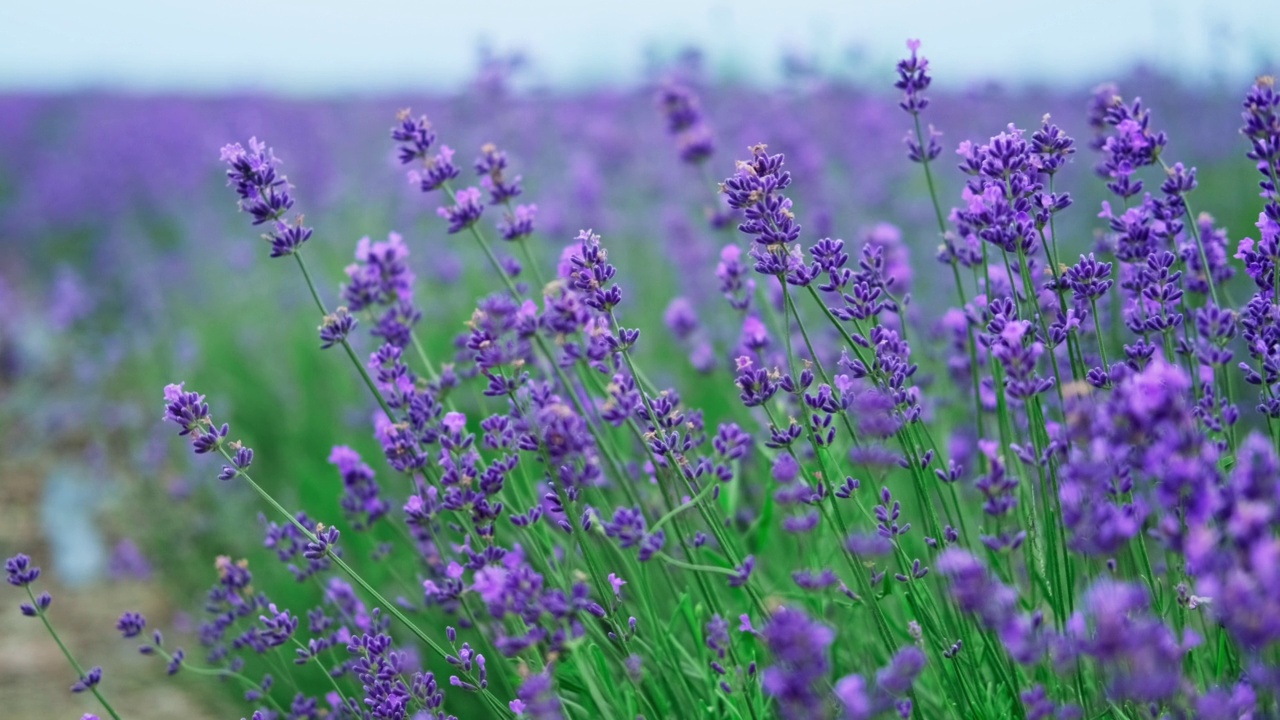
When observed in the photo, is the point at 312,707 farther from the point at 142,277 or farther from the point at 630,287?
the point at 142,277

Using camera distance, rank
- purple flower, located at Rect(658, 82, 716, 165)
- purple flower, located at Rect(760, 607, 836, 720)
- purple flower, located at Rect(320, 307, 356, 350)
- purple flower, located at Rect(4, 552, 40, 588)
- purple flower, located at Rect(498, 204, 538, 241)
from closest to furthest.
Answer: purple flower, located at Rect(760, 607, 836, 720) → purple flower, located at Rect(320, 307, 356, 350) → purple flower, located at Rect(4, 552, 40, 588) → purple flower, located at Rect(498, 204, 538, 241) → purple flower, located at Rect(658, 82, 716, 165)

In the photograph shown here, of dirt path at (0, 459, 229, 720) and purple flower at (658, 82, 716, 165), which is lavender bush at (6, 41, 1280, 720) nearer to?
purple flower at (658, 82, 716, 165)

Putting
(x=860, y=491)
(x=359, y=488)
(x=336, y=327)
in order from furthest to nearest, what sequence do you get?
(x=860, y=491) < (x=359, y=488) < (x=336, y=327)

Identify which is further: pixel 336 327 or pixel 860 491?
pixel 860 491

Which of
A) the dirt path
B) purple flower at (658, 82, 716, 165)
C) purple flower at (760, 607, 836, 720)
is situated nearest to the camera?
purple flower at (760, 607, 836, 720)

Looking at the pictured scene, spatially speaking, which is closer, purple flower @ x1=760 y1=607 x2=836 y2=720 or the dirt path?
purple flower @ x1=760 y1=607 x2=836 y2=720

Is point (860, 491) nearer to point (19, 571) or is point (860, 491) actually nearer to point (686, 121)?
point (686, 121)

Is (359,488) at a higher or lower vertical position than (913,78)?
lower

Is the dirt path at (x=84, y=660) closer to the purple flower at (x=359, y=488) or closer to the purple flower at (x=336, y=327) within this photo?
the purple flower at (x=359, y=488)

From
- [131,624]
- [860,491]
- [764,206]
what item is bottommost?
[860,491]

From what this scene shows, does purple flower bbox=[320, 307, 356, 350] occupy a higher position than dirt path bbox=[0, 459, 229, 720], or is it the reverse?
purple flower bbox=[320, 307, 356, 350]

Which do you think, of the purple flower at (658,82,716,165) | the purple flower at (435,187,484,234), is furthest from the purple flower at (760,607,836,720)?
the purple flower at (658,82,716,165)

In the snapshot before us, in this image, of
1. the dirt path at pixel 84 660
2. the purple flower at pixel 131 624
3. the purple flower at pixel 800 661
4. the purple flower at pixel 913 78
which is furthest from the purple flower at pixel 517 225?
the dirt path at pixel 84 660

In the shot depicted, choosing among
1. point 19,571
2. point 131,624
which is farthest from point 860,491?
point 19,571
